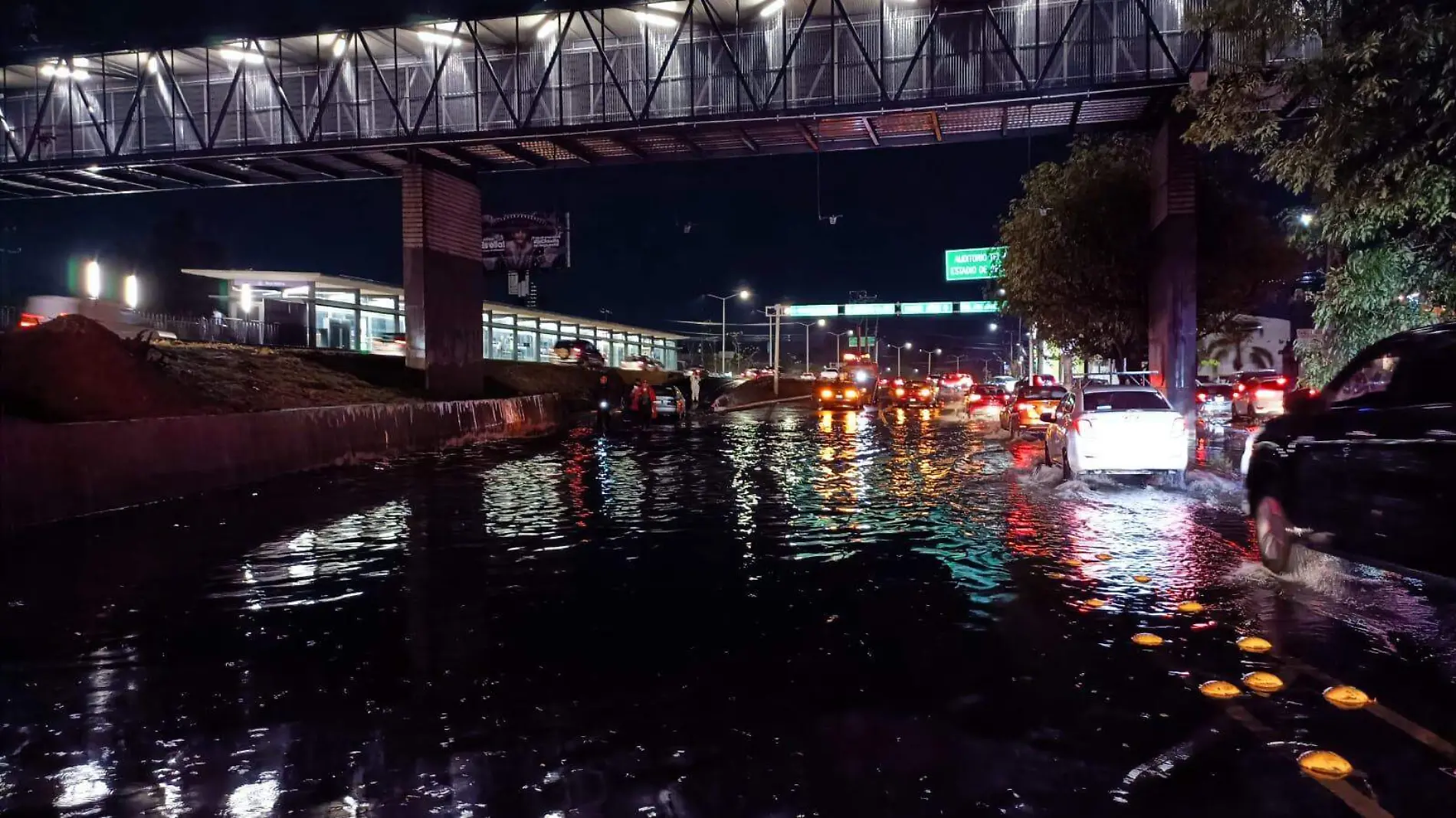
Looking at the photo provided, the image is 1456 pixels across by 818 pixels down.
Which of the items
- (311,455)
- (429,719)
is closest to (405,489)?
(311,455)

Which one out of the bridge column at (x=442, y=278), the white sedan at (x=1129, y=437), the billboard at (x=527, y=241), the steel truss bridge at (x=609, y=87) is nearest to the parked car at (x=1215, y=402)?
the steel truss bridge at (x=609, y=87)

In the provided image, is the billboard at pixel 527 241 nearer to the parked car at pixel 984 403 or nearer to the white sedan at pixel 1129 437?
the parked car at pixel 984 403

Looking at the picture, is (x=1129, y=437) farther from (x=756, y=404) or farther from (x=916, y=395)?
(x=916, y=395)

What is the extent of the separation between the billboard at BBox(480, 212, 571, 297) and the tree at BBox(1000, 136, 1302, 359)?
24.6 meters

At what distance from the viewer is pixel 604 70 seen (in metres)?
27.8

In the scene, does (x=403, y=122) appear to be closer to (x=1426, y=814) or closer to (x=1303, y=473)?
(x=1303, y=473)

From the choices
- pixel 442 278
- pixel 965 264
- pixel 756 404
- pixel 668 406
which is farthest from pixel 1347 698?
pixel 965 264

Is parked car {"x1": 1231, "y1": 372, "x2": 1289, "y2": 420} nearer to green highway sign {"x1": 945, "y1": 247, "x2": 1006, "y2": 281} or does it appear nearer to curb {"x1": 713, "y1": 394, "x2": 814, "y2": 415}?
curb {"x1": 713, "y1": 394, "x2": 814, "y2": 415}

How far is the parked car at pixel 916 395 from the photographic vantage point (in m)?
64.5

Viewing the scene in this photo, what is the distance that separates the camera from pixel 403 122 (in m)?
27.8

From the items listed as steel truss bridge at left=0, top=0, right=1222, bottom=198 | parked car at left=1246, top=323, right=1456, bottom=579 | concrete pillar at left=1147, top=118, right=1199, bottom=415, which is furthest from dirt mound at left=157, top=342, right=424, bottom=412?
concrete pillar at left=1147, top=118, right=1199, bottom=415

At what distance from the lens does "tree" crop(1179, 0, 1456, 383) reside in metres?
9.77

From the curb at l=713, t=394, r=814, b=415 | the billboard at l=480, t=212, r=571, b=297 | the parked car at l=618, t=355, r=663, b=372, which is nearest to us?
the billboard at l=480, t=212, r=571, b=297

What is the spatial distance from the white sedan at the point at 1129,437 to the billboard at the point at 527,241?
123 feet
